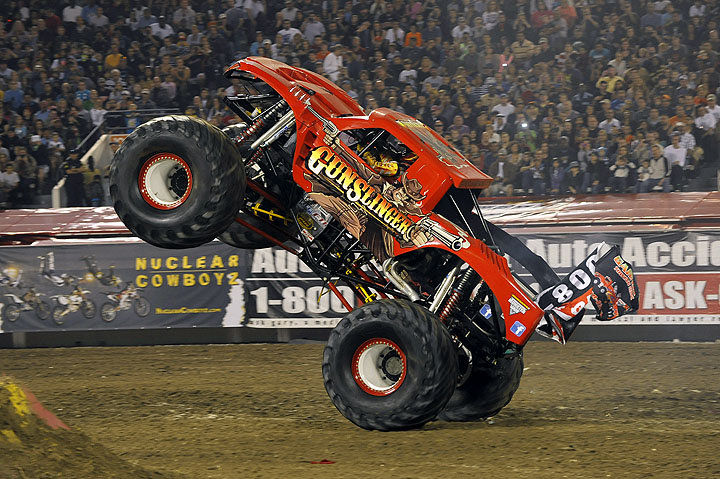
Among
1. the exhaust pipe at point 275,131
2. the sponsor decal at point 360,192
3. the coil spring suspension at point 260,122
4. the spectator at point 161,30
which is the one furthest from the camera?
the spectator at point 161,30

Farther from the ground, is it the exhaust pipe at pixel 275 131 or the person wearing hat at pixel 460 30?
the person wearing hat at pixel 460 30

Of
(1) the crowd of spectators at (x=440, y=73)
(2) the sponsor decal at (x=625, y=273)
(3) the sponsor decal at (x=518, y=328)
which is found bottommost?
(3) the sponsor decal at (x=518, y=328)

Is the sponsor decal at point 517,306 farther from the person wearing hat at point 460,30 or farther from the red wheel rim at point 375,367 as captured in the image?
the person wearing hat at point 460,30

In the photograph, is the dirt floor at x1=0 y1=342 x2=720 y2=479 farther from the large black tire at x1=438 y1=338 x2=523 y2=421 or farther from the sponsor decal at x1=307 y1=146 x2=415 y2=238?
the sponsor decal at x1=307 y1=146 x2=415 y2=238

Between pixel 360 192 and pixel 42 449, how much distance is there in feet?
11.0

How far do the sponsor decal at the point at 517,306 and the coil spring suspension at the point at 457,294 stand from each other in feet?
1.35

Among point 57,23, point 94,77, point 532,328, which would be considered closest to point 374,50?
point 94,77

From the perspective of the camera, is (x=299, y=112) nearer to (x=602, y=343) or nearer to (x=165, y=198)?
(x=165, y=198)

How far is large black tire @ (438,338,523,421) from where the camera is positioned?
26.3ft

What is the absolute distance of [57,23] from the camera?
20328mm

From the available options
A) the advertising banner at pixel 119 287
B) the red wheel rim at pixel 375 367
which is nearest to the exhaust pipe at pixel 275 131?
the red wheel rim at pixel 375 367

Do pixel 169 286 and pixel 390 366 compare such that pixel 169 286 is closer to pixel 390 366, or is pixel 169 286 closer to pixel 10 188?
pixel 10 188

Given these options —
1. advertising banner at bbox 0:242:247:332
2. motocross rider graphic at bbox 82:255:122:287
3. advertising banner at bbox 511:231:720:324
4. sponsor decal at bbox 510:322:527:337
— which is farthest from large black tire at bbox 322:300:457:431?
motocross rider graphic at bbox 82:255:122:287

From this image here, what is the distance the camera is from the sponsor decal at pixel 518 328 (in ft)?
24.1
